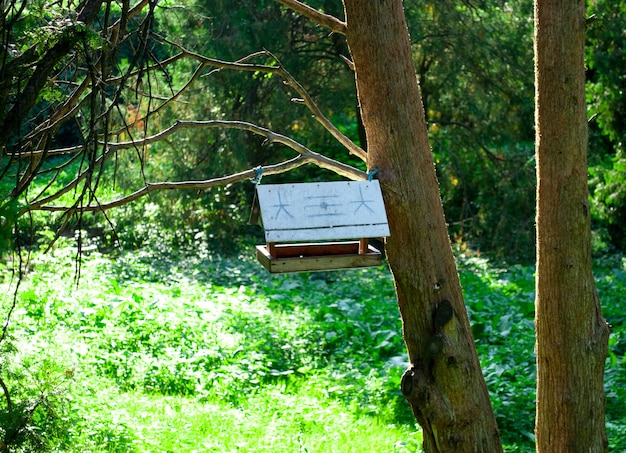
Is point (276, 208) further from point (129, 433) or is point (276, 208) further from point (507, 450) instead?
point (507, 450)

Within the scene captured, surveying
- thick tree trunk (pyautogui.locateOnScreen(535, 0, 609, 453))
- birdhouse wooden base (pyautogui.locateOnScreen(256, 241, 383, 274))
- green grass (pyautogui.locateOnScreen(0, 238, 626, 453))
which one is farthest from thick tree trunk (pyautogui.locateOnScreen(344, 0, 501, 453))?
green grass (pyautogui.locateOnScreen(0, 238, 626, 453))

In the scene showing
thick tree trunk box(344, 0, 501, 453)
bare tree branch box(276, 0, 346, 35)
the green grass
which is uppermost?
bare tree branch box(276, 0, 346, 35)

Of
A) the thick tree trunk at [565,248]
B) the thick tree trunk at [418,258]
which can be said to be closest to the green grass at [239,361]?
the thick tree trunk at [565,248]

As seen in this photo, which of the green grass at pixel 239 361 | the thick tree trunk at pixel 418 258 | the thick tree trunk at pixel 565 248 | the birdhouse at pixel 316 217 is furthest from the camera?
the green grass at pixel 239 361

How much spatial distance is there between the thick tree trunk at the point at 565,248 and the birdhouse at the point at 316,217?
984mm

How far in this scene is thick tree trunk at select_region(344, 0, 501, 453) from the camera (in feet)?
12.3

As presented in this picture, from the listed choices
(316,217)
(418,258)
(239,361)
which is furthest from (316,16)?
(239,361)

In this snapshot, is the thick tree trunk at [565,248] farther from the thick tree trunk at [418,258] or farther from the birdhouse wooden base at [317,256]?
the birdhouse wooden base at [317,256]

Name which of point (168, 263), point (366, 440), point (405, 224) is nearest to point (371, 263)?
point (405, 224)

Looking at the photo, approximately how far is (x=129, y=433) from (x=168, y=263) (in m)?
6.18

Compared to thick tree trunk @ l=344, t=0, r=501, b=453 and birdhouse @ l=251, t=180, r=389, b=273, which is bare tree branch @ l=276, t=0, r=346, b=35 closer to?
thick tree trunk @ l=344, t=0, r=501, b=453

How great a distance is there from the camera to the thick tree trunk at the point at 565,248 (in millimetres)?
3953

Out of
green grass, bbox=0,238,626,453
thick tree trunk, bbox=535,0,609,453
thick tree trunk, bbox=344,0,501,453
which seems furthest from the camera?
green grass, bbox=0,238,626,453

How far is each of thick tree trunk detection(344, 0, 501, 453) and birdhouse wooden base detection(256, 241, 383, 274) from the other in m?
0.15
